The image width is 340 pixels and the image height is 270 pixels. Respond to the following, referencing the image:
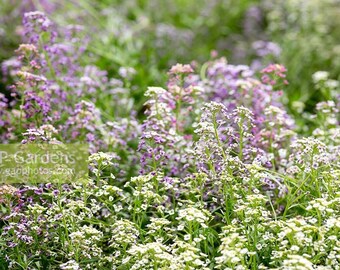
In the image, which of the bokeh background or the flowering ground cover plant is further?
the bokeh background

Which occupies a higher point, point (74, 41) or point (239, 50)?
point (239, 50)

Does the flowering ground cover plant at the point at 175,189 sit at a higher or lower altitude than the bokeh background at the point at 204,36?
lower

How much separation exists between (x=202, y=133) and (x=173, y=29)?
10.2 ft

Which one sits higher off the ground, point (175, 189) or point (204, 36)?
point (204, 36)

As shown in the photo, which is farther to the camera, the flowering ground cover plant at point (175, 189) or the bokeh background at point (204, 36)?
the bokeh background at point (204, 36)

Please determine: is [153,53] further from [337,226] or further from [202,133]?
[337,226]

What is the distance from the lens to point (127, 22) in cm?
596

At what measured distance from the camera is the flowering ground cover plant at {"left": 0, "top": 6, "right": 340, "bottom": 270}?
8.06 feet

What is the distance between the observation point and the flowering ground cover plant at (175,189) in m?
2.46

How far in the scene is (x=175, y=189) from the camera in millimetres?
2844

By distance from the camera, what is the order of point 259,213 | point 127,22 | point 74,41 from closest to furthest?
point 259,213, point 74,41, point 127,22

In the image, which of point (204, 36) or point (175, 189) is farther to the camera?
point (204, 36)

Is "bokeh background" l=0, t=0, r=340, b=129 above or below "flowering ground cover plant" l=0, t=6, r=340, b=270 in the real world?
above

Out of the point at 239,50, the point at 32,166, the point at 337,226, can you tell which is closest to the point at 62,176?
the point at 32,166
